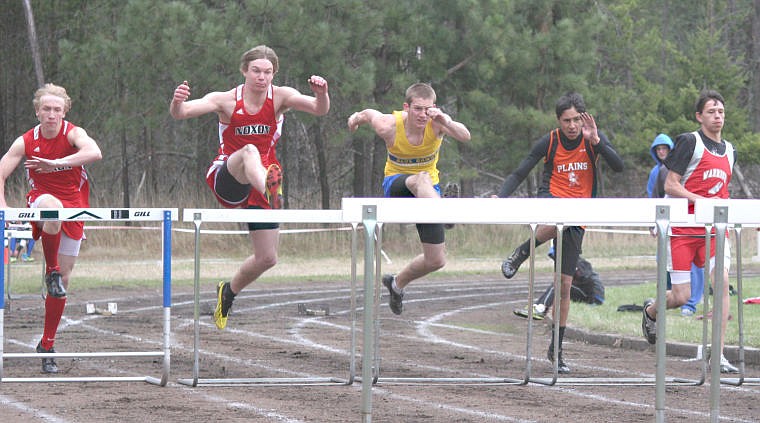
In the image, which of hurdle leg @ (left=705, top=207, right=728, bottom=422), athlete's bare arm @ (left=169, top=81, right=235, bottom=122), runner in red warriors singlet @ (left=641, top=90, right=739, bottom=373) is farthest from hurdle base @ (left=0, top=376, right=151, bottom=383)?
hurdle leg @ (left=705, top=207, right=728, bottom=422)

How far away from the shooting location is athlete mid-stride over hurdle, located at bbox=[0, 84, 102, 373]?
8672mm

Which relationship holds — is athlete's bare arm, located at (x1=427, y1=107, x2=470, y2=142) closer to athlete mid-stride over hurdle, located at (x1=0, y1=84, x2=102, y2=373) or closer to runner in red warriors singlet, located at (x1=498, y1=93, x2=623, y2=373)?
runner in red warriors singlet, located at (x1=498, y1=93, x2=623, y2=373)

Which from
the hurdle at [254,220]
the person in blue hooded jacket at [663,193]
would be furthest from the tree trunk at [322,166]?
the hurdle at [254,220]

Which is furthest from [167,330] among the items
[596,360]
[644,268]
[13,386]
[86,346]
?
[644,268]

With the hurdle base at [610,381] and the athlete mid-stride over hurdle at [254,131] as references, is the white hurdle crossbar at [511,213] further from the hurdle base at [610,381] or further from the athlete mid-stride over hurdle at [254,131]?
the athlete mid-stride over hurdle at [254,131]

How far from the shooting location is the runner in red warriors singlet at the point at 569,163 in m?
9.07

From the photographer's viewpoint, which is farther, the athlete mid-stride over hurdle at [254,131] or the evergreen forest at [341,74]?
the evergreen forest at [341,74]

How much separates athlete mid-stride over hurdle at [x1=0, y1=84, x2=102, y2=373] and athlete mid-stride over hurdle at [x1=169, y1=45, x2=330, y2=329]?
84 centimetres

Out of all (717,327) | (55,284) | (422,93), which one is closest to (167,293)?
(55,284)

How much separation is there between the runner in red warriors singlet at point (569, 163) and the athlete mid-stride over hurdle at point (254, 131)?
1755 mm

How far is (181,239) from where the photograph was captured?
26453 millimetres

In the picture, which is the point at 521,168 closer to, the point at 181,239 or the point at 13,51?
the point at 181,239

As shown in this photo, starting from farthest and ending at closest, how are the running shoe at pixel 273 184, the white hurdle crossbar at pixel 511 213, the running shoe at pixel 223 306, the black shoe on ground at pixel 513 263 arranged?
the black shoe on ground at pixel 513 263 → the running shoe at pixel 223 306 → the running shoe at pixel 273 184 → the white hurdle crossbar at pixel 511 213

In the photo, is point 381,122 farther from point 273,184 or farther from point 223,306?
point 223,306
